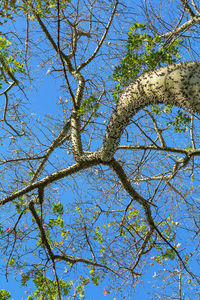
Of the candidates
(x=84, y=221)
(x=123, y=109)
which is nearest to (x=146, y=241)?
(x=84, y=221)

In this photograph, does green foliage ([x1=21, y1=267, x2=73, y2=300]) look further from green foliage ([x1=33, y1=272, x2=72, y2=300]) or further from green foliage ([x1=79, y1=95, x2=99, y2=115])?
green foliage ([x1=79, y1=95, x2=99, y2=115])

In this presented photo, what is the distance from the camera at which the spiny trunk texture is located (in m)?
1.93

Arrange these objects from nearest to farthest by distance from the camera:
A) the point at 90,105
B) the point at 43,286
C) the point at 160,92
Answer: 1. the point at 160,92
2. the point at 90,105
3. the point at 43,286

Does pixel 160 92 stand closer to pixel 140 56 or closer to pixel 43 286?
pixel 140 56

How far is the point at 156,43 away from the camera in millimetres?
2639

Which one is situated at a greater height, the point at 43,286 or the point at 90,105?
the point at 90,105

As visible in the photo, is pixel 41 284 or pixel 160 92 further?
pixel 41 284

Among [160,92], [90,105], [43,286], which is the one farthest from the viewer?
[43,286]

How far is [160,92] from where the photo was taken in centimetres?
212

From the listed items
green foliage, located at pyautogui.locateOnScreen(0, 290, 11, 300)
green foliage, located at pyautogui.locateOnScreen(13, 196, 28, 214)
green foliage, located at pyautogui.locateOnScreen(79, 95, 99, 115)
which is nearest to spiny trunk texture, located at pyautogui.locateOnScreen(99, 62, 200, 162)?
green foliage, located at pyautogui.locateOnScreen(79, 95, 99, 115)

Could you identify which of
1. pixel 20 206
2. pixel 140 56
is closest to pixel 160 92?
pixel 140 56

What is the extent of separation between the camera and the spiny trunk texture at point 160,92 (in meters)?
1.93

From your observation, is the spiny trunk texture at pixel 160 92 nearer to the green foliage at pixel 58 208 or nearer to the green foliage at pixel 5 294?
the green foliage at pixel 58 208

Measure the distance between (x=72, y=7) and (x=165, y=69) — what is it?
2098 millimetres
